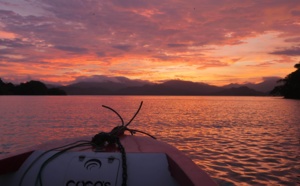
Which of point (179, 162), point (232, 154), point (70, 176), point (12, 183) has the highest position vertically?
point (179, 162)

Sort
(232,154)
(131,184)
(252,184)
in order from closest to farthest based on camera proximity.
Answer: (131,184) → (252,184) → (232,154)

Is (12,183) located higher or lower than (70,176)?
lower

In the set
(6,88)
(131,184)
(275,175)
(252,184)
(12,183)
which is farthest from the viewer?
(6,88)

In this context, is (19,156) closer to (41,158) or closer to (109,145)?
(41,158)

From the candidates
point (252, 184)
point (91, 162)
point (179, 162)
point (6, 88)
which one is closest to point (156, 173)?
point (179, 162)

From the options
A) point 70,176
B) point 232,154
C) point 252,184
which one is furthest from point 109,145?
point 232,154

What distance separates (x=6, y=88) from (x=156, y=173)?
225 metres

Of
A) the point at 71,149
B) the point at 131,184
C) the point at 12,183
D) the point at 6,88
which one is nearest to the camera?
the point at 131,184

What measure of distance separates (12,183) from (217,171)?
6332 mm

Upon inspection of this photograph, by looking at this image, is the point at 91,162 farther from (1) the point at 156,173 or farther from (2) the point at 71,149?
(1) the point at 156,173

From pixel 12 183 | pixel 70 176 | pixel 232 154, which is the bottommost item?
pixel 232 154

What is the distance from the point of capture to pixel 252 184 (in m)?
6.55

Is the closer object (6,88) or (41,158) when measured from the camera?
(41,158)

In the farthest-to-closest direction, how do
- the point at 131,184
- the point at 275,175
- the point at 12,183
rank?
the point at 275,175
the point at 12,183
the point at 131,184
